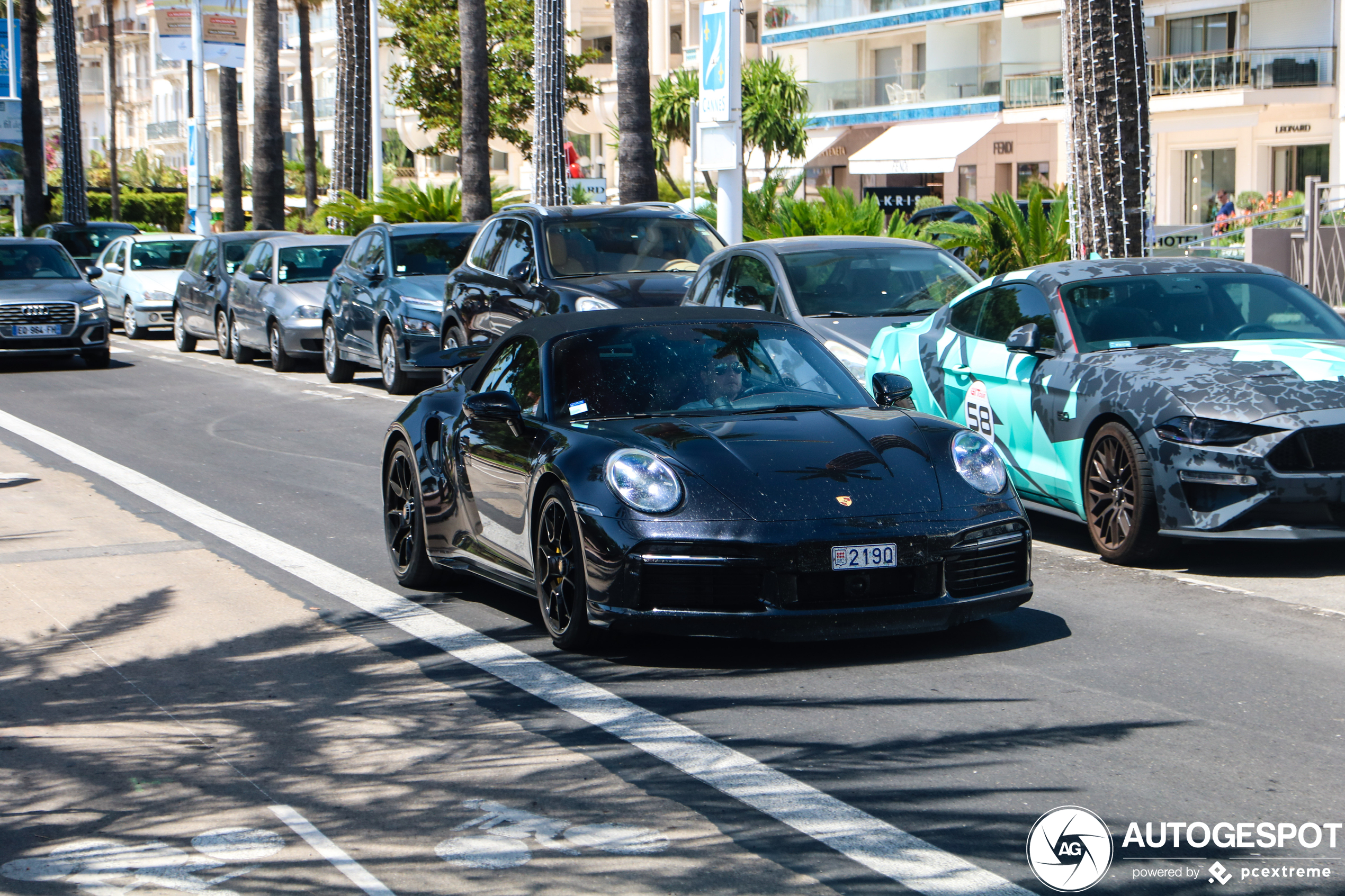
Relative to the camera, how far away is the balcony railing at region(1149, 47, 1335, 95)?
4544cm

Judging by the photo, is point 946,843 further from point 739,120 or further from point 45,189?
point 45,189

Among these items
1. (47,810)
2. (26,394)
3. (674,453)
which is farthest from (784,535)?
(26,394)

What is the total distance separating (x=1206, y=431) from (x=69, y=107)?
4586cm

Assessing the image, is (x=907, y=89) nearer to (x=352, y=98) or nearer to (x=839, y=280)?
(x=352, y=98)

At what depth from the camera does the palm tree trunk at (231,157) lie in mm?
41625

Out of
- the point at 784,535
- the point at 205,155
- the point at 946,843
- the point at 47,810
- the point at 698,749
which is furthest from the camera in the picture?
the point at 205,155

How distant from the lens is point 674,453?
264 inches

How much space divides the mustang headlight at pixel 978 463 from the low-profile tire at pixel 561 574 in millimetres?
1527

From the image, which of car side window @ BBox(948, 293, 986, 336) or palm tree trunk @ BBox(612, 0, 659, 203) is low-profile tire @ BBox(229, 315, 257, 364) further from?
car side window @ BBox(948, 293, 986, 336)

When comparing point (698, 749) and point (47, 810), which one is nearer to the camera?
point (47, 810)

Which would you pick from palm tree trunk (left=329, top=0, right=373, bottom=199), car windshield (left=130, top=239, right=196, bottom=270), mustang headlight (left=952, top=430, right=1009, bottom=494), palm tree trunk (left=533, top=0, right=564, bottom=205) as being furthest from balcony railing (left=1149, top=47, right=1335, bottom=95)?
mustang headlight (left=952, top=430, right=1009, bottom=494)

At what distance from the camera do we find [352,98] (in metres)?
Answer: 34.1

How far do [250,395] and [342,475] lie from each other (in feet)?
22.8

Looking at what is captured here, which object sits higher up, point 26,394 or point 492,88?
point 492,88
